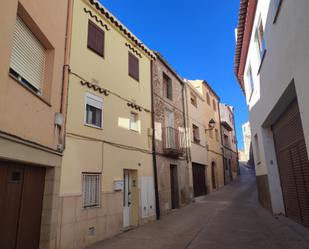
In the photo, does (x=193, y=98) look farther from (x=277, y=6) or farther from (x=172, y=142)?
(x=277, y=6)

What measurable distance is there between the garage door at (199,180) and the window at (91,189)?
928 cm

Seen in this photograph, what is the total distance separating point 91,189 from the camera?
26.2ft

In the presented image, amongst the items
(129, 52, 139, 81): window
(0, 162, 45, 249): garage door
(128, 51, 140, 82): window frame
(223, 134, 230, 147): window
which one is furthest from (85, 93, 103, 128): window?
(223, 134, 230, 147): window

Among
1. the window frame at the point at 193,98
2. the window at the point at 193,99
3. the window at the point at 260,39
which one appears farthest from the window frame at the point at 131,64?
the window at the point at 193,99

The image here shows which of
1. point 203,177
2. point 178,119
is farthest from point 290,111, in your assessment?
point 203,177

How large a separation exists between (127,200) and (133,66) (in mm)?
5530

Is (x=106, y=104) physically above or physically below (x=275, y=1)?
below

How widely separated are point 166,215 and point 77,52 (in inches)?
306

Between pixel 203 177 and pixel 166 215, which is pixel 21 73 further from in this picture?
pixel 203 177

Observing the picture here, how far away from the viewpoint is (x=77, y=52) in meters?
8.23

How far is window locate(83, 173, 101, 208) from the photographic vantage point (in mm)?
7771

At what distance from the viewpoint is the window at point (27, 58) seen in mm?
5227

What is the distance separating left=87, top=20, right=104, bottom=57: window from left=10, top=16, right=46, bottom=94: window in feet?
8.38

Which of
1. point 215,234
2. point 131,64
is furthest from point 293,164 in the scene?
point 131,64
